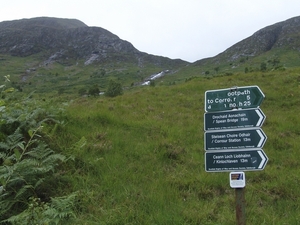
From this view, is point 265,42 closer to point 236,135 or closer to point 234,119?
point 234,119

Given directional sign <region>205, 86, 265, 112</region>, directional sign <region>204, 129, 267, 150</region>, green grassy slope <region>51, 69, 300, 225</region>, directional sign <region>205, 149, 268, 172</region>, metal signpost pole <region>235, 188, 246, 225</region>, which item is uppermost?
directional sign <region>205, 86, 265, 112</region>

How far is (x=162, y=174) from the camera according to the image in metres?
6.43

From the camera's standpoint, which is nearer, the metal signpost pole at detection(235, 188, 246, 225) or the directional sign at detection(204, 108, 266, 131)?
the metal signpost pole at detection(235, 188, 246, 225)

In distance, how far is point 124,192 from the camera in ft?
18.1

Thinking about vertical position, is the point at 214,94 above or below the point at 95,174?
above

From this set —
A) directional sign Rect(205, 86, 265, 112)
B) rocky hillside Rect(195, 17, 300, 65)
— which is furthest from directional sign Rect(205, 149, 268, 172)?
rocky hillside Rect(195, 17, 300, 65)

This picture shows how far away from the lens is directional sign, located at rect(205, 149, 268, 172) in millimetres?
3609

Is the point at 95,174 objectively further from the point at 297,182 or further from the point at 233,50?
the point at 233,50

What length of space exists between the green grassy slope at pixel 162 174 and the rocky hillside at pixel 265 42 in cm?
15357

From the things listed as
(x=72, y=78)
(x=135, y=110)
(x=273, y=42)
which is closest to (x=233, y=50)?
(x=273, y=42)

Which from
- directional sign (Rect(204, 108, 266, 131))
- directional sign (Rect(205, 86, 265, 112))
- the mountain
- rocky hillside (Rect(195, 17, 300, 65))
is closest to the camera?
directional sign (Rect(204, 108, 266, 131))

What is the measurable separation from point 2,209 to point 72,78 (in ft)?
517

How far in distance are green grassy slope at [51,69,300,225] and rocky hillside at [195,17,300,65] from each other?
15357cm

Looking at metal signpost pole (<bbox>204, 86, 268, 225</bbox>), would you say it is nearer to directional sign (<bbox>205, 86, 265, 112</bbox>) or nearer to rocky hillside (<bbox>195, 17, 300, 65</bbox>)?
directional sign (<bbox>205, 86, 265, 112</bbox>)
